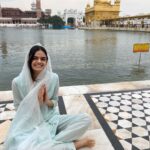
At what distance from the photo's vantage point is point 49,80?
193 centimetres

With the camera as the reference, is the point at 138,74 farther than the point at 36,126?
Yes

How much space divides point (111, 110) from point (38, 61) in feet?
5.41

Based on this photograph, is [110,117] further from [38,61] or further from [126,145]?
[38,61]

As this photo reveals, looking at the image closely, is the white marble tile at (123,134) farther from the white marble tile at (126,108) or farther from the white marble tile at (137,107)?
the white marble tile at (137,107)

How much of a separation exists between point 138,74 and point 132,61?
2.21 meters

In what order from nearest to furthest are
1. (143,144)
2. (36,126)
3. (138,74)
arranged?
(36,126)
(143,144)
(138,74)

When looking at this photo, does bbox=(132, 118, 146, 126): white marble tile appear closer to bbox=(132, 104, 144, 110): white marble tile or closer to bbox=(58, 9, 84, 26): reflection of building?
bbox=(132, 104, 144, 110): white marble tile

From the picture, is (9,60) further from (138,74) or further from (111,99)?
(111,99)

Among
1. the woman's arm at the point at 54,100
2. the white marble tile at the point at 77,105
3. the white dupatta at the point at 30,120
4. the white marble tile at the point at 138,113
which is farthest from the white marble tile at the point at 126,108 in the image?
the white dupatta at the point at 30,120

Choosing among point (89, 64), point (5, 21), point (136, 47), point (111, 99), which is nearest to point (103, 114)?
point (111, 99)

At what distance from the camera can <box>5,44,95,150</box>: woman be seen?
67.7 inches

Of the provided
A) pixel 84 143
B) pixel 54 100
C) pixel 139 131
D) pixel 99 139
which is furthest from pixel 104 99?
pixel 54 100

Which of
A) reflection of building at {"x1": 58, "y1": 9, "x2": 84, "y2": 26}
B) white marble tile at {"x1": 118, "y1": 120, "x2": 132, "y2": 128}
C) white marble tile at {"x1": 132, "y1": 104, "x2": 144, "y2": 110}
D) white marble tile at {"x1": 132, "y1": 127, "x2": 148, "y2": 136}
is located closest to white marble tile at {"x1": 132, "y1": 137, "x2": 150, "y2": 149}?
white marble tile at {"x1": 132, "y1": 127, "x2": 148, "y2": 136}

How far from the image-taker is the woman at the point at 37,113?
1720 millimetres
